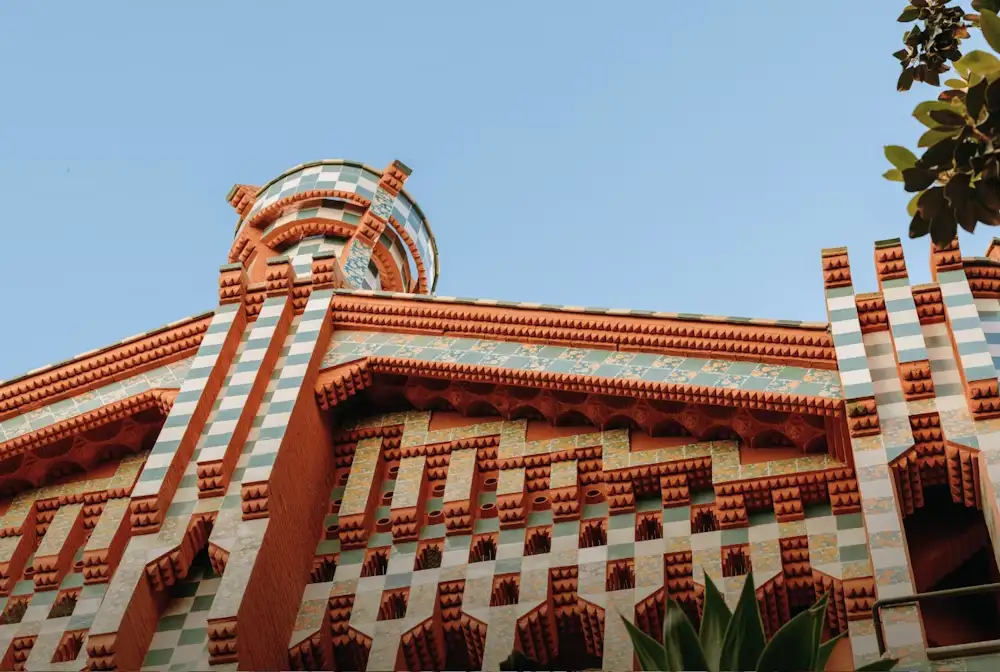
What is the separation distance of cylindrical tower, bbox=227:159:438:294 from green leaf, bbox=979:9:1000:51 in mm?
9773

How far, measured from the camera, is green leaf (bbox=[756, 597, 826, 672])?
23.7ft

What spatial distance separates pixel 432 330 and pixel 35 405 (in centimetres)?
345

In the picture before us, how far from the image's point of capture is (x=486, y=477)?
1236cm

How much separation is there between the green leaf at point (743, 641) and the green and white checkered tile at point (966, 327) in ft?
13.6

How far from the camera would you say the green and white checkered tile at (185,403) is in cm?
1199

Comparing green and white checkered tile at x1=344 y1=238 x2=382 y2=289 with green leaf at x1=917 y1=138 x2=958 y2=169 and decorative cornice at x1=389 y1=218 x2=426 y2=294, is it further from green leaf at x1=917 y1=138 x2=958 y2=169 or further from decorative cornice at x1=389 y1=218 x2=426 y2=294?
green leaf at x1=917 y1=138 x2=958 y2=169

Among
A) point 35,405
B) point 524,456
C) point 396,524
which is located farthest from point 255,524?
point 35,405

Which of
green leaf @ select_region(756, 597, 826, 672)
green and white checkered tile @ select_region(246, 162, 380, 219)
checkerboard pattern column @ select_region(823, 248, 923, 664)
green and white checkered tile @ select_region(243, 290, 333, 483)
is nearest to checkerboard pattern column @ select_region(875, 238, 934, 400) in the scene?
checkerboard pattern column @ select_region(823, 248, 923, 664)

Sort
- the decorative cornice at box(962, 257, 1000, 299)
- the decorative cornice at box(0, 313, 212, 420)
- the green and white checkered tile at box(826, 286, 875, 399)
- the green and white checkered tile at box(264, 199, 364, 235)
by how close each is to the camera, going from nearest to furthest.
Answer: the green and white checkered tile at box(826, 286, 875, 399), the decorative cornice at box(962, 257, 1000, 299), the decorative cornice at box(0, 313, 212, 420), the green and white checkered tile at box(264, 199, 364, 235)

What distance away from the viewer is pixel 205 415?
41.7 ft

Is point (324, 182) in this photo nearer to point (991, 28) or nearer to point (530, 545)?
point (530, 545)

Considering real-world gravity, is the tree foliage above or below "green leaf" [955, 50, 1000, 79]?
below

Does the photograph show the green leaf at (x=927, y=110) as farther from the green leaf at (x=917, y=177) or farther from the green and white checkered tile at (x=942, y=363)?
the green and white checkered tile at (x=942, y=363)

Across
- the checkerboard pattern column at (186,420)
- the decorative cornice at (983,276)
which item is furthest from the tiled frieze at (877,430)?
the checkerboard pattern column at (186,420)
